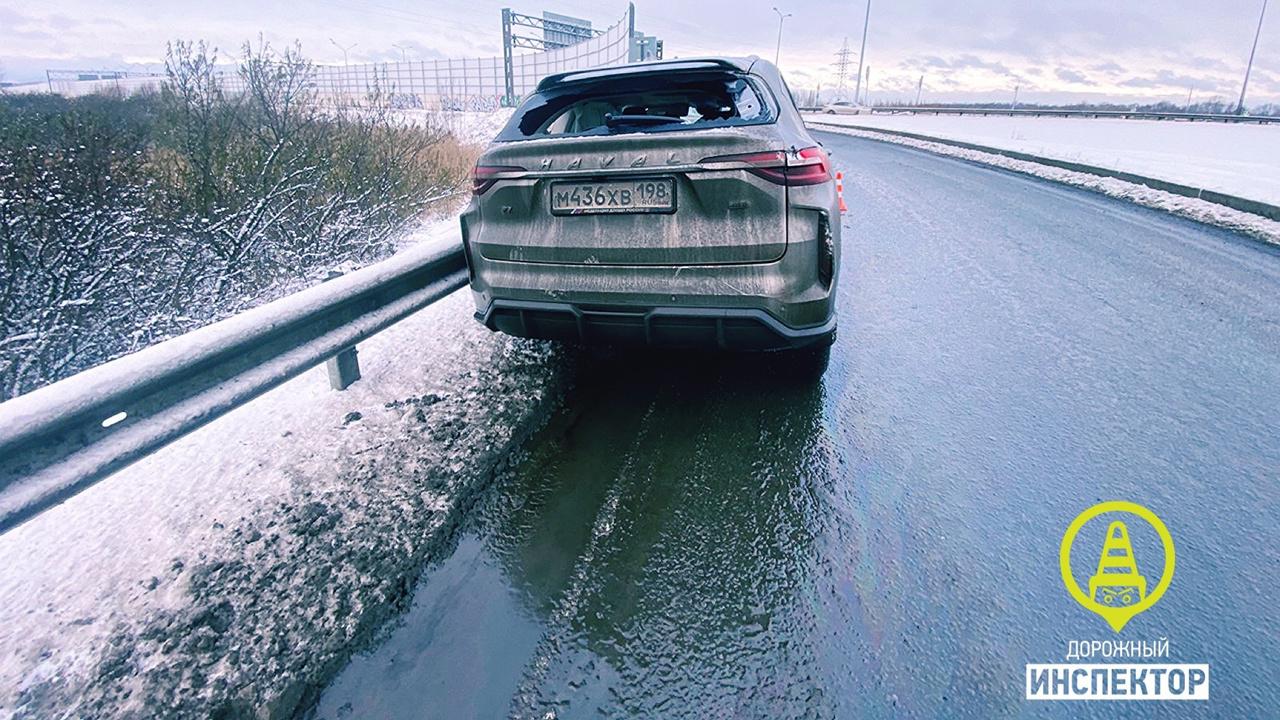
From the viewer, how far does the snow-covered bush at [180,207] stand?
18.7 feet

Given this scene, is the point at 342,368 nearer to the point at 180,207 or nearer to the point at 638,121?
the point at 638,121

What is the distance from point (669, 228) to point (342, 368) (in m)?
1.95

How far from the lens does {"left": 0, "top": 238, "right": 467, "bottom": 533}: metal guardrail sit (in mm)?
1798

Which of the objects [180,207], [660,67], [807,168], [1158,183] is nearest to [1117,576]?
[807,168]

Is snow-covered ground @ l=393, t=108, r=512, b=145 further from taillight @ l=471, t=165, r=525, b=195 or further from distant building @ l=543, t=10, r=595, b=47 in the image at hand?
distant building @ l=543, t=10, r=595, b=47

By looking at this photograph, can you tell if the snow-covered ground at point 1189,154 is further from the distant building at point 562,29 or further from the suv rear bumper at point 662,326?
the distant building at point 562,29

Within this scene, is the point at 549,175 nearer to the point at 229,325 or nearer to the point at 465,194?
the point at 229,325

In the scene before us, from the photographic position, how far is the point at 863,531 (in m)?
2.51

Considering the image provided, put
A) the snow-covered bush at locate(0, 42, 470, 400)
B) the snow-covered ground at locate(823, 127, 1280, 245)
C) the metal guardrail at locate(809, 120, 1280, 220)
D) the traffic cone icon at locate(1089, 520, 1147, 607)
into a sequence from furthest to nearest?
1. the metal guardrail at locate(809, 120, 1280, 220)
2. the snow-covered ground at locate(823, 127, 1280, 245)
3. the snow-covered bush at locate(0, 42, 470, 400)
4. the traffic cone icon at locate(1089, 520, 1147, 607)

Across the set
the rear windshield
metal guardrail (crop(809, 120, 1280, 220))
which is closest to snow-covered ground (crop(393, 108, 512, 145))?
the rear windshield

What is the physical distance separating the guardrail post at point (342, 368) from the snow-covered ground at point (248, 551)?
0.07m

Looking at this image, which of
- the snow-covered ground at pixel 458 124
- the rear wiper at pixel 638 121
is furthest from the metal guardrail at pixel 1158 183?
the snow-covered ground at pixel 458 124

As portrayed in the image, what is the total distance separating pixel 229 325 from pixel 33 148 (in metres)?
5.87

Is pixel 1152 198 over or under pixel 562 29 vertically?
under
